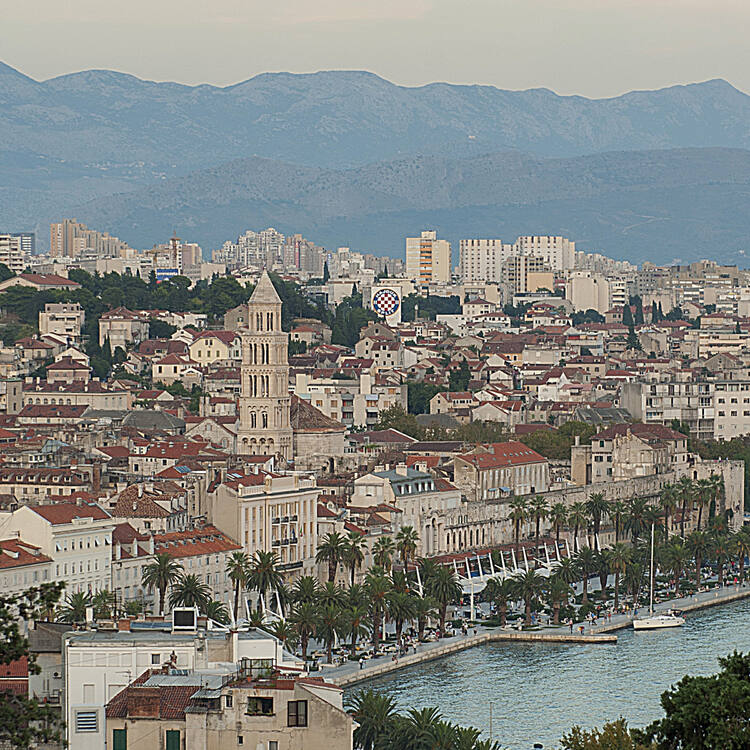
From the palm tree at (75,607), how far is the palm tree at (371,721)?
726cm

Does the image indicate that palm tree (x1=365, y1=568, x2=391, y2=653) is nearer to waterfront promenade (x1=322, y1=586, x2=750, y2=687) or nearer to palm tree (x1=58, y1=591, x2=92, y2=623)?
waterfront promenade (x1=322, y1=586, x2=750, y2=687)

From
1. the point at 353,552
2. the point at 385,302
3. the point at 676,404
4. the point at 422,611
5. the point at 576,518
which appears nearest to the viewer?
the point at 422,611

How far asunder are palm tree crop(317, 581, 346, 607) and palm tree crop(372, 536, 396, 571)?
5969mm

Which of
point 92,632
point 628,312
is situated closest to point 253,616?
point 92,632

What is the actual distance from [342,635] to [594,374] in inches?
3108

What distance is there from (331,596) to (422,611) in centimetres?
274

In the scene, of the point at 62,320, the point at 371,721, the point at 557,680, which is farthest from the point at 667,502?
the point at 62,320

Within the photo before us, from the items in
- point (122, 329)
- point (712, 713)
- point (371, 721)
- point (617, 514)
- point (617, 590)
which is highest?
point (712, 713)

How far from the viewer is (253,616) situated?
192 ft

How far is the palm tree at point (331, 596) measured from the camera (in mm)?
62844

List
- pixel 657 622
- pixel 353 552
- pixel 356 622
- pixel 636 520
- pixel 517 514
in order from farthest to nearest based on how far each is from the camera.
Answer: pixel 636 520 → pixel 517 514 → pixel 657 622 → pixel 353 552 → pixel 356 622

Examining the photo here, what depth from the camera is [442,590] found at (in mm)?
67000

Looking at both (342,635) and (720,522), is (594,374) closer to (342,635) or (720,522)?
(720,522)

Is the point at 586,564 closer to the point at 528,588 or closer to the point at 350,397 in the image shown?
the point at 528,588
